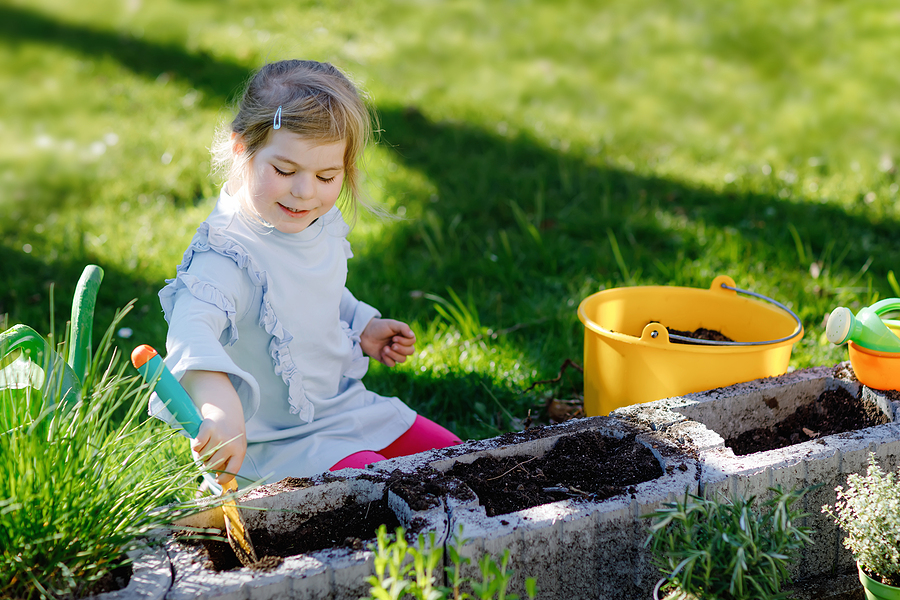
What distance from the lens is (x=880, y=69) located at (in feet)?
17.5

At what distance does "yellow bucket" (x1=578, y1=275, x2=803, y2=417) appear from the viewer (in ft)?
6.73

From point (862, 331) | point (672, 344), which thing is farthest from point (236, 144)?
point (862, 331)

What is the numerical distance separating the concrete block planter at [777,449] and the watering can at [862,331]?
14 centimetres

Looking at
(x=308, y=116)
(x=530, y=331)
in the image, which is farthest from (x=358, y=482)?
(x=530, y=331)

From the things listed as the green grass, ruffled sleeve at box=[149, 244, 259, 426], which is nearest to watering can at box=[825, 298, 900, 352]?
the green grass

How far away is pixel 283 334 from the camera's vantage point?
6.56 feet

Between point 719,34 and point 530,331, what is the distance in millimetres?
3966

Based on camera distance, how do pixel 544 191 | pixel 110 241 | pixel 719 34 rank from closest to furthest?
pixel 110 241 → pixel 544 191 → pixel 719 34

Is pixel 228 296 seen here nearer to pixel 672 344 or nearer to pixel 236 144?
pixel 236 144

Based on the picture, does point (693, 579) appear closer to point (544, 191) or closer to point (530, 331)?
point (530, 331)

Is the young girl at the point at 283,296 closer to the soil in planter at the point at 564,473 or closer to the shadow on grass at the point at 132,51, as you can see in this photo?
the soil in planter at the point at 564,473

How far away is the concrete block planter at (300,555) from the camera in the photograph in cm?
133

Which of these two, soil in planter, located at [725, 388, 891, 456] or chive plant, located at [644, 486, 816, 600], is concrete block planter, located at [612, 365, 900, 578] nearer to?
soil in planter, located at [725, 388, 891, 456]

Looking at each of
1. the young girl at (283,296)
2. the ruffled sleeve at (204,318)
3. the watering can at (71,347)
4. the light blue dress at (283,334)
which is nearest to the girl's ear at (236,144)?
the young girl at (283,296)
